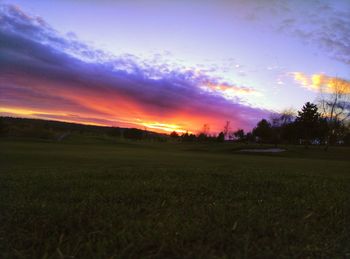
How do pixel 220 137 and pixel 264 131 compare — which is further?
pixel 220 137

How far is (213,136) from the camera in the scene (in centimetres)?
9531

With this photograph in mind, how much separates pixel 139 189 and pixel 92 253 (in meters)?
2.65

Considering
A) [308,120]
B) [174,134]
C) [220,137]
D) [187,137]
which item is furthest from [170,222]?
[174,134]

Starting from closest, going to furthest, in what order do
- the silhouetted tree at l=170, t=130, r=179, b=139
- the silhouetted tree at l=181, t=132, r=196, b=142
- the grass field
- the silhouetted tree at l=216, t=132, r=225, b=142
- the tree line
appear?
the grass field < the tree line < the silhouetted tree at l=216, t=132, r=225, b=142 < the silhouetted tree at l=181, t=132, r=196, b=142 < the silhouetted tree at l=170, t=130, r=179, b=139

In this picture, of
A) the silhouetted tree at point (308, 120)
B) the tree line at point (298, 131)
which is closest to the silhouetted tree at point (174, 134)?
the tree line at point (298, 131)

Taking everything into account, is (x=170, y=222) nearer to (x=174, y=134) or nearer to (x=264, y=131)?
(x=264, y=131)

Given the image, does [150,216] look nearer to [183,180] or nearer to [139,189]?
[139,189]

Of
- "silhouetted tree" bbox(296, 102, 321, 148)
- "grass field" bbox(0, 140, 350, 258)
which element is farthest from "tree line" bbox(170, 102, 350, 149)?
"grass field" bbox(0, 140, 350, 258)

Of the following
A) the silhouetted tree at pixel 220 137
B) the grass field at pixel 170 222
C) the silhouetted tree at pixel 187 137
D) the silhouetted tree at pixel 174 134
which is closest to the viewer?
the grass field at pixel 170 222

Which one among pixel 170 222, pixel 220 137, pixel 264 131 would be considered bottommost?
pixel 170 222

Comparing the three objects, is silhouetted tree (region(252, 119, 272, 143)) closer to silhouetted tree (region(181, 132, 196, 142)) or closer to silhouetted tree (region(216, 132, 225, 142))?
silhouetted tree (region(216, 132, 225, 142))

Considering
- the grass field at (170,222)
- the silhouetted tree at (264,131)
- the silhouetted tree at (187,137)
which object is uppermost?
the silhouetted tree at (264,131)

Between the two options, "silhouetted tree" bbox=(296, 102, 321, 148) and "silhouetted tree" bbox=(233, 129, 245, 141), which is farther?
"silhouetted tree" bbox=(233, 129, 245, 141)

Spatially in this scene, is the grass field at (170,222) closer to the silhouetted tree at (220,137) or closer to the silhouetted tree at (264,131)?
the silhouetted tree at (264,131)
